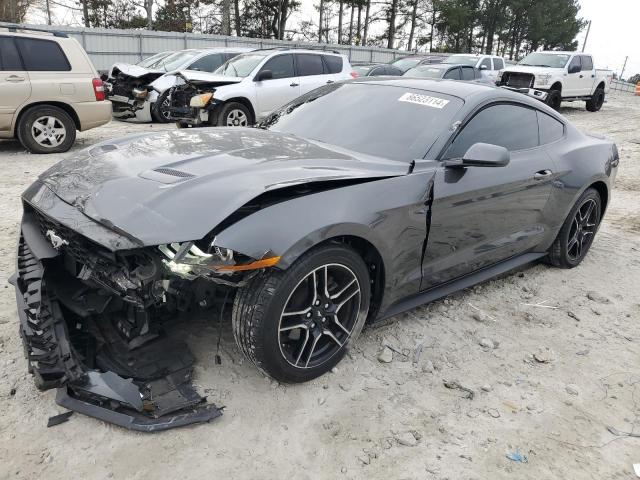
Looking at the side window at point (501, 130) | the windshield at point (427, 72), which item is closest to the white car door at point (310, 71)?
the windshield at point (427, 72)

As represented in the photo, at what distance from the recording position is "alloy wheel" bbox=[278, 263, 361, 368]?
2.62 metres

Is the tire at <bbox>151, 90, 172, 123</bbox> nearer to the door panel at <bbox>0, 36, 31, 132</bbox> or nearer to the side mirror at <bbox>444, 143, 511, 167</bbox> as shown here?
the door panel at <bbox>0, 36, 31, 132</bbox>

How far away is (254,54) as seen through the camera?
1100 cm

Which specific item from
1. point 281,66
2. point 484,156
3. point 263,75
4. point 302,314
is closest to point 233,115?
point 263,75

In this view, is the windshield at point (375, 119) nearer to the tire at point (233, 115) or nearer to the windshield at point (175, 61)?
the tire at point (233, 115)

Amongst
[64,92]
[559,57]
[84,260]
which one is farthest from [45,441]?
[559,57]

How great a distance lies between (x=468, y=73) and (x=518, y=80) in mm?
2297

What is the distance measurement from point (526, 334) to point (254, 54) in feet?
30.1

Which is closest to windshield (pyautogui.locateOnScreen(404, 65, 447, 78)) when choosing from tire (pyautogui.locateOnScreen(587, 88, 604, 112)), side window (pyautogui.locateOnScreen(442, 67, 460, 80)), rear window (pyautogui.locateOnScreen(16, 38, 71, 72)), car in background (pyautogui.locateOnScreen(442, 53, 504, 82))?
side window (pyautogui.locateOnScreen(442, 67, 460, 80))

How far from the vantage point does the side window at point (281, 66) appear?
10475 mm

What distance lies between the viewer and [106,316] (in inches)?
112

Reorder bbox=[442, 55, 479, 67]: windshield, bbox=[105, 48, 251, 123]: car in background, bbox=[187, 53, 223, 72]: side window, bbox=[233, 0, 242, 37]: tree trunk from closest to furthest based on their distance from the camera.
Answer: bbox=[105, 48, 251, 123]: car in background < bbox=[187, 53, 223, 72]: side window < bbox=[442, 55, 479, 67]: windshield < bbox=[233, 0, 242, 37]: tree trunk

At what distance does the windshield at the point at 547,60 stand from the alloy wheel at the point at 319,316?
16.1 m

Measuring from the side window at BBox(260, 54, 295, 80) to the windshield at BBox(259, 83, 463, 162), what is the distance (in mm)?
6867
